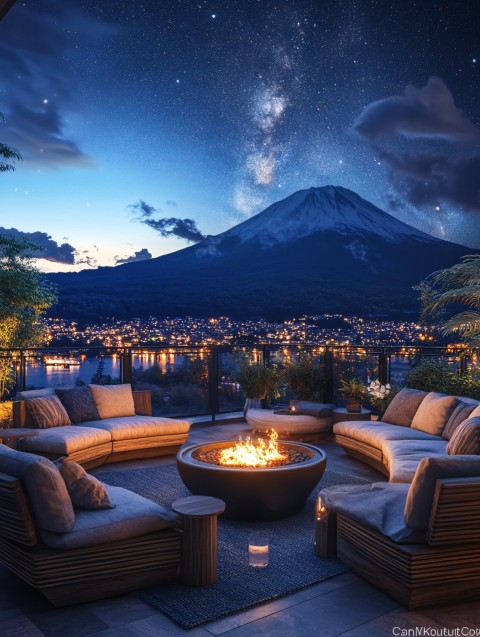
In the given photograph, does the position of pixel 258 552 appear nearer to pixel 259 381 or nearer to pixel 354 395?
pixel 354 395

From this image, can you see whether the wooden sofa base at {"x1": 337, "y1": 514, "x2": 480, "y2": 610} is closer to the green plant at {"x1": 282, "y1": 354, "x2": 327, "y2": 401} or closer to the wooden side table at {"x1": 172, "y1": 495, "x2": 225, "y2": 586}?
the wooden side table at {"x1": 172, "y1": 495, "x2": 225, "y2": 586}

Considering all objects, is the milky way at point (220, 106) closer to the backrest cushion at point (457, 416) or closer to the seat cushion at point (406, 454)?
the seat cushion at point (406, 454)

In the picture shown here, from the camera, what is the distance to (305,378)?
787 centimetres

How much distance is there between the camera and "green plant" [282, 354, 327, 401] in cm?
787

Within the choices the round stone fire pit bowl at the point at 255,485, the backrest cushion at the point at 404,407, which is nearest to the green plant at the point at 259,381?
the backrest cushion at the point at 404,407

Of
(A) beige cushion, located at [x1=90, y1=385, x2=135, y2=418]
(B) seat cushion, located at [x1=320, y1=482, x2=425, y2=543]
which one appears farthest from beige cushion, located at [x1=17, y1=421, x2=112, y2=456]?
(B) seat cushion, located at [x1=320, y1=482, x2=425, y2=543]

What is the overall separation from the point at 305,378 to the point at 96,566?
205 inches

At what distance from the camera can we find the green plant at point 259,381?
783 cm

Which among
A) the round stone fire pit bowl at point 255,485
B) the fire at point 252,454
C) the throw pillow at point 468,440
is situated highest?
the throw pillow at point 468,440

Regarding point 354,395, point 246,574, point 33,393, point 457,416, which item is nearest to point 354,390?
point 354,395

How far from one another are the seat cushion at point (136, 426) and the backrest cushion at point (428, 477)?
359cm

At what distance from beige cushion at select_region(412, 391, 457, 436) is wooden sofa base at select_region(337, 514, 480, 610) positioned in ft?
8.14

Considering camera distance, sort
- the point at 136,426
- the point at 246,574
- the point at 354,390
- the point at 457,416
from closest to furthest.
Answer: the point at 246,574 → the point at 457,416 → the point at 136,426 → the point at 354,390

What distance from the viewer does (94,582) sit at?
2945 millimetres
